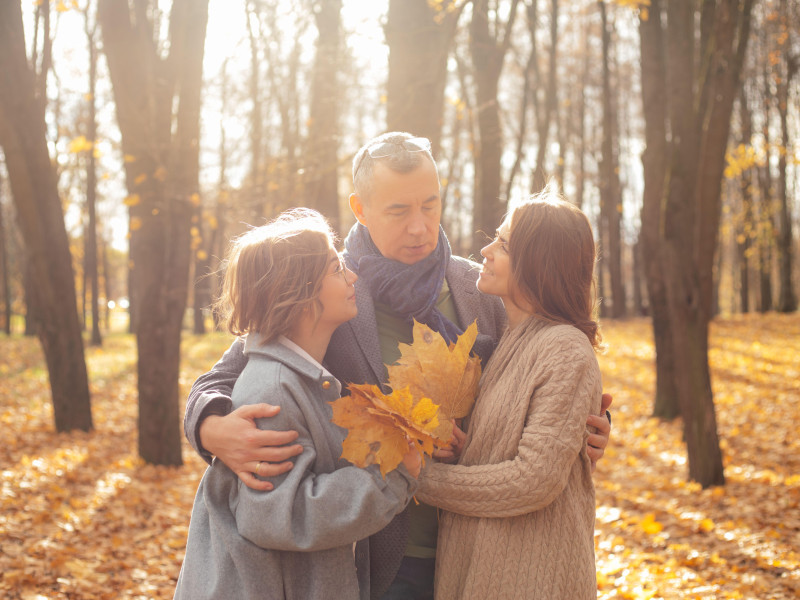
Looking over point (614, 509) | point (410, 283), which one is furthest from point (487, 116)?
point (410, 283)

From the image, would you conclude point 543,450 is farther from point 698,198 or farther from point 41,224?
point 41,224

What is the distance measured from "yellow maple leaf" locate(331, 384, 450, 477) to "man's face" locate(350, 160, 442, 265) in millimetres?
707

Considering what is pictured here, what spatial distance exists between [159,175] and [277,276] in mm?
4771

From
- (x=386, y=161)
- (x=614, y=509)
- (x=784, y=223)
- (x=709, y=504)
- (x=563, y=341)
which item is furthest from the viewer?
(x=784, y=223)

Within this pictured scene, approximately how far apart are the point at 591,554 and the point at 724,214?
2620cm

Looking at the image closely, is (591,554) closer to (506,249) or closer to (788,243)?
(506,249)

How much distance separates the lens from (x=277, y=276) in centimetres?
179

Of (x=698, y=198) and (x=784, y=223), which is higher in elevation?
(x=784, y=223)

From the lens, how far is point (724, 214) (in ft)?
81.9

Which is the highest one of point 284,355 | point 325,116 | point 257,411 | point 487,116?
point 325,116

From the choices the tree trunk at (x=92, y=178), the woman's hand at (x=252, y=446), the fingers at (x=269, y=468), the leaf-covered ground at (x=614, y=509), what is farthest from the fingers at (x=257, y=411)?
the tree trunk at (x=92, y=178)

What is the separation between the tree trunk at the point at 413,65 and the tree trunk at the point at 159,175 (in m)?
2.15

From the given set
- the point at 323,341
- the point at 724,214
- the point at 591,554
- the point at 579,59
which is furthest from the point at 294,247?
the point at 724,214


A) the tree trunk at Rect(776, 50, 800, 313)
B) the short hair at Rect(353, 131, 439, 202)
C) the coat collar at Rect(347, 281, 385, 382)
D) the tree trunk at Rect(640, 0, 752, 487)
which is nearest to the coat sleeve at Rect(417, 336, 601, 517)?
the coat collar at Rect(347, 281, 385, 382)
